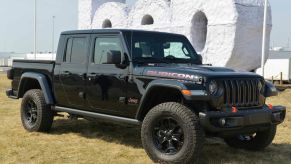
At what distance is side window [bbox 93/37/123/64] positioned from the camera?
21.9 ft

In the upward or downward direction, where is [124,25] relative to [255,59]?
upward

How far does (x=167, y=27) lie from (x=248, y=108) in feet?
54.6

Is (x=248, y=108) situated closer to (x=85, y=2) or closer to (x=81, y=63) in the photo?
(x=81, y=63)

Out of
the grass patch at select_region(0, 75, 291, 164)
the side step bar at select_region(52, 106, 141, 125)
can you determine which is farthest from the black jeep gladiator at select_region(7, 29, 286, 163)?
the grass patch at select_region(0, 75, 291, 164)

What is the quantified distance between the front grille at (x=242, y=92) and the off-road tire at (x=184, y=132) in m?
0.55

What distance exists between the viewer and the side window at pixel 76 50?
23.7 feet

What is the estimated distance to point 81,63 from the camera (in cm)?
717

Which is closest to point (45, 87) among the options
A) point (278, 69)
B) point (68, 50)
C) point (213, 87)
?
point (68, 50)

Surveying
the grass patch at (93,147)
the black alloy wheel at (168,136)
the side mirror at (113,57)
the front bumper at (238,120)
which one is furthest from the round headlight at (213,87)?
the side mirror at (113,57)

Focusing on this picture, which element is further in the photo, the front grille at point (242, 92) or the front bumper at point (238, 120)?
the front grille at point (242, 92)

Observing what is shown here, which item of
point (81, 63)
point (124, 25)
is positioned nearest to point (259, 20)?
point (124, 25)

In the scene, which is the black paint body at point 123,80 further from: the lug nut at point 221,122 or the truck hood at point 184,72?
the lug nut at point 221,122

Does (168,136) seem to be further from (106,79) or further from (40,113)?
(40,113)

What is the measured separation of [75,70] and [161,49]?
1.48 metres
